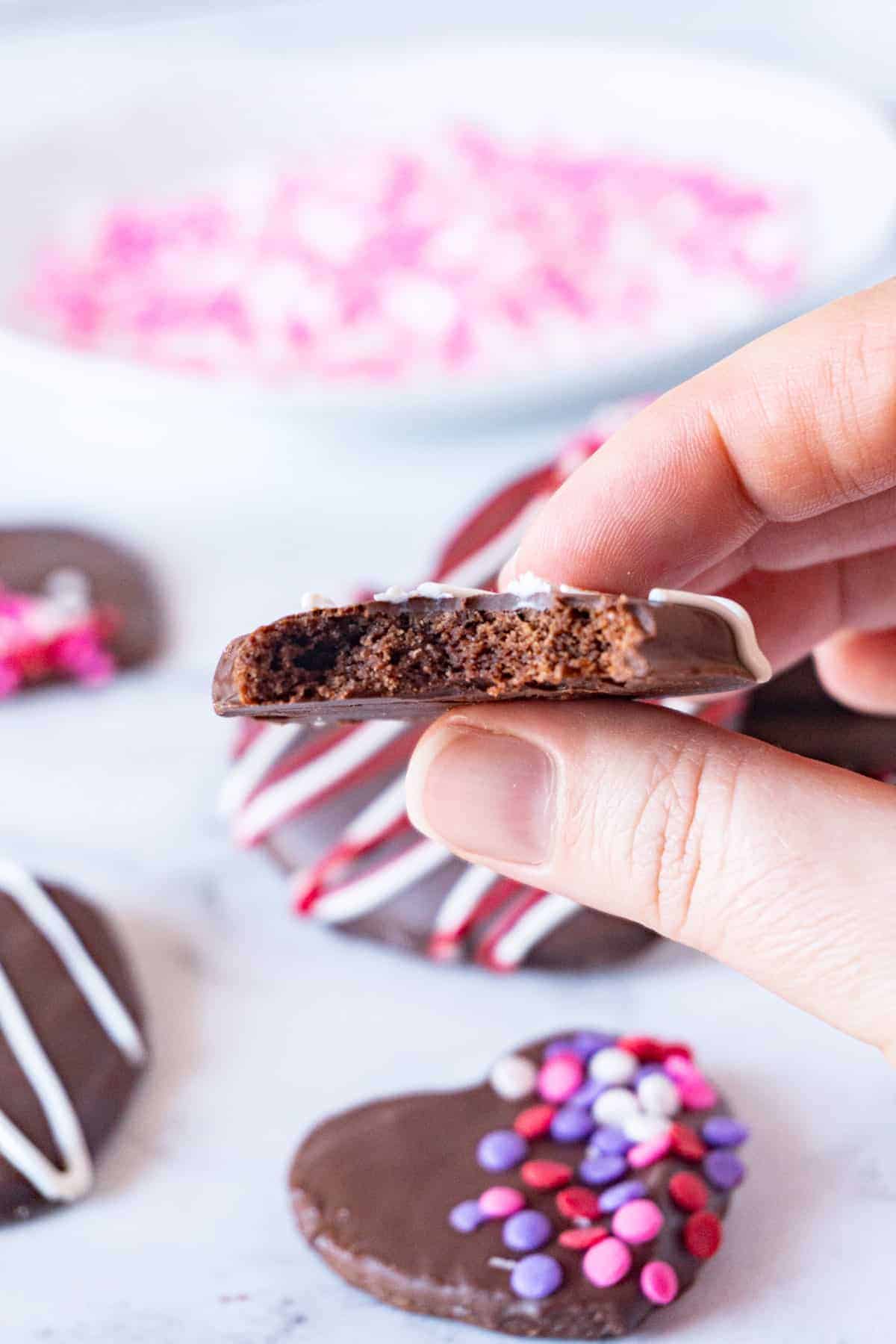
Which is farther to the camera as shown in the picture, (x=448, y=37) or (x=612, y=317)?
(x=448, y=37)

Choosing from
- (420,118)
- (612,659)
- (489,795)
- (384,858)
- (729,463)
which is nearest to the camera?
(612,659)

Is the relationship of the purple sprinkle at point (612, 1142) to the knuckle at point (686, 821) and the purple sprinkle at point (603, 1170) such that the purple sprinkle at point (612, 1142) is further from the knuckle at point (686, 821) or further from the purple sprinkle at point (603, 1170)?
the knuckle at point (686, 821)

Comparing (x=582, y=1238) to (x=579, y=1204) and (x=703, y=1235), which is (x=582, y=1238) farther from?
(x=703, y=1235)

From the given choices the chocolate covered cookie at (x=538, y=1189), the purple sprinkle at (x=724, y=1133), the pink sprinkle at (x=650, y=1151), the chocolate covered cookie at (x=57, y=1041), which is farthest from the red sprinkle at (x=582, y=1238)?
the chocolate covered cookie at (x=57, y=1041)

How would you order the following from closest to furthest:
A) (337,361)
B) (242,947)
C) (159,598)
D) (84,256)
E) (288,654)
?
(288,654), (242,947), (159,598), (337,361), (84,256)

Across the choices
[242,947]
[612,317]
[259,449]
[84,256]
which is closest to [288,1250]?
[242,947]

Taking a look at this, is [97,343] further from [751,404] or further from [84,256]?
[751,404]

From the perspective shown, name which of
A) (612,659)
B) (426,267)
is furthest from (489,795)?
(426,267)
